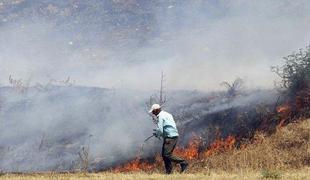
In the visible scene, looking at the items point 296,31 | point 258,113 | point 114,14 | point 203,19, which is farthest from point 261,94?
point 114,14

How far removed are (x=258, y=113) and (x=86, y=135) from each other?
331 inches

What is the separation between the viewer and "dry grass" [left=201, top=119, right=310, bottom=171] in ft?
56.3

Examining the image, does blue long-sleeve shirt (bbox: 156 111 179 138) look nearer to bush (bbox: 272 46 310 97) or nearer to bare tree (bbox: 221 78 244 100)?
bush (bbox: 272 46 310 97)

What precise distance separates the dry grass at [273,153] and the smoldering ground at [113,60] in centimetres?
484

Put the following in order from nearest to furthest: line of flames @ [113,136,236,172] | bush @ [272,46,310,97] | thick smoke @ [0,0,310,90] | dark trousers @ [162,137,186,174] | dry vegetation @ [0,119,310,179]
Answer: dark trousers @ [162,137,186,174] → dry vegetation @ [0,119,310,179] → line of flames @ [113,136,236,172] → bush @ [272,46,310,97] → thick smoke @ [0,0,310,90]

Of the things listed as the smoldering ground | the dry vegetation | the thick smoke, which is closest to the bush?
the smoldering ground

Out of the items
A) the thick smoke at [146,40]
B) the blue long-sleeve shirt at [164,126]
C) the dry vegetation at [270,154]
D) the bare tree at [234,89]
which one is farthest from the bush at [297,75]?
the blue long-sleeve shirt at [164,126]

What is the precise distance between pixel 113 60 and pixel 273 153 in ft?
82.0

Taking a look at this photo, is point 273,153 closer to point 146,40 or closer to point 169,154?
point 169,154

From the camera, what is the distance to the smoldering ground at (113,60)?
25.0m

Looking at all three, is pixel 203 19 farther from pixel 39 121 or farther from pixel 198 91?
pixel 39 121

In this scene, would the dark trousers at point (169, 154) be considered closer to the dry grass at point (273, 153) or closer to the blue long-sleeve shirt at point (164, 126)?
the blue long-sleeve shirt at point (164, 126)

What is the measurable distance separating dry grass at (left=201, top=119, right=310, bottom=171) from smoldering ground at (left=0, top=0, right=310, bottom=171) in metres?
4.84

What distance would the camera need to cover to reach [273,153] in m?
18.1
